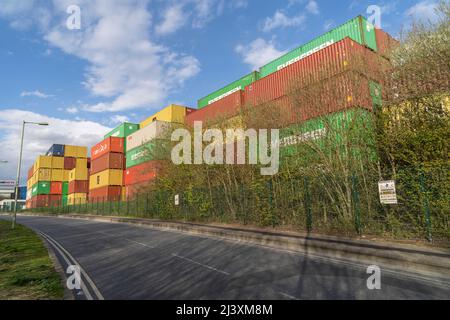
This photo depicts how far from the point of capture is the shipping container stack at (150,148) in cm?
2438

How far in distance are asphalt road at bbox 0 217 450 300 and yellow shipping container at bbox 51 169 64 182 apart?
7127 centimetres

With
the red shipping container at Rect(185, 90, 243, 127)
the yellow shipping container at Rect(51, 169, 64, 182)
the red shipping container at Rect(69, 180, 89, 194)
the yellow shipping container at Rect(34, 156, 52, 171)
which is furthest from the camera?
the yellow shipping container at Rect(51, 169, 64, 182)

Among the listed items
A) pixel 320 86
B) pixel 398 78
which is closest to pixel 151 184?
pixel 320 86

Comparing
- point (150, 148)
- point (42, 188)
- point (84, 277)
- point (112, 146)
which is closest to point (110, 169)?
point (112, 146)

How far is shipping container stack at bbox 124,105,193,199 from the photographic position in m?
24.4

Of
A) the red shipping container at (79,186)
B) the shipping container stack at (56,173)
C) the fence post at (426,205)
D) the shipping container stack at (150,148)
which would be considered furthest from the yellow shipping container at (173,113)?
the shipping container stack at (56,173)

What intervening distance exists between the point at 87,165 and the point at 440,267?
72.7 meters

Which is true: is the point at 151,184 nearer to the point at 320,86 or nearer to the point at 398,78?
the point at 320,86

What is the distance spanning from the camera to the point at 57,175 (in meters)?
71.6

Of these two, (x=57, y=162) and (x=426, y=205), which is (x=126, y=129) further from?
(x=426, y=205)

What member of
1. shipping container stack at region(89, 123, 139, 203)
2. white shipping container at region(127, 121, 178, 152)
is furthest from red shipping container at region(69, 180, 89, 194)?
white shipping container at region(127, 121, 178, 152)

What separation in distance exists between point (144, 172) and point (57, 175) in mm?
55715

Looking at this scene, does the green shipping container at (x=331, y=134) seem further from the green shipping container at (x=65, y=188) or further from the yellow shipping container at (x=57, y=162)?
the green shipping container at (x=65, y=188)

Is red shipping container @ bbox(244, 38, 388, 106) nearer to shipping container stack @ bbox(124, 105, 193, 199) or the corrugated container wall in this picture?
shipping container stack @ bbox(124, 105, 193, 199)
